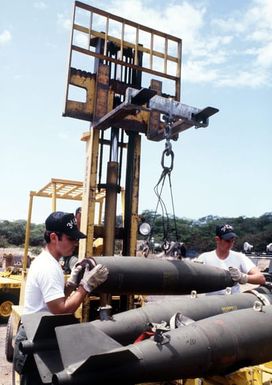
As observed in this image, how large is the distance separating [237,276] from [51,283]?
2267 millimetres

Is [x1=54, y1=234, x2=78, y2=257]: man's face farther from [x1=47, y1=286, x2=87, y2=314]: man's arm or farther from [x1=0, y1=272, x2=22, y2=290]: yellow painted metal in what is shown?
[x1=0, y1=272, x2=22, y2=290]: yellow painted metal

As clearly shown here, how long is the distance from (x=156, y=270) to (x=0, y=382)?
2.95m

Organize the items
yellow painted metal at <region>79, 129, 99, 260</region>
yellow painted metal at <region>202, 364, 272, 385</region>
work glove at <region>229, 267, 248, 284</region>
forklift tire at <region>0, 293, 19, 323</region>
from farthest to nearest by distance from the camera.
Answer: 1. forklift tire at <region>0, 293, 19, 323</region>
2. yellow painted metal at <region>79, 129, 99, 260</region>
3. work glove at <region>229, 267, 248, 284</region>
4. yellow painted metal at <region>202, 364, 272, 385</region>

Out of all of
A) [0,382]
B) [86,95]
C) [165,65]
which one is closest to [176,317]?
[86,95]

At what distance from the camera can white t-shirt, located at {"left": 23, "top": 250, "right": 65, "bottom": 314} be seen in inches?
113

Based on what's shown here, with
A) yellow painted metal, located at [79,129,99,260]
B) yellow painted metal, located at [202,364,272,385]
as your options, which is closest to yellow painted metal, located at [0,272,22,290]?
yellow painted metal, located at [79,129,99,260]

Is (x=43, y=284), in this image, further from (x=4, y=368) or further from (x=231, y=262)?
(x=4, y=368)

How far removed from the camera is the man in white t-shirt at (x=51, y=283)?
9.41ft

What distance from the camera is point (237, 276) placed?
443 cm

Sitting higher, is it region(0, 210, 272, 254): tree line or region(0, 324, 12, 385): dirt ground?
region(0, 210, 272, 254): tree line

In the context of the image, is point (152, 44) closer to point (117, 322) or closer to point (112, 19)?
point (112, 19)

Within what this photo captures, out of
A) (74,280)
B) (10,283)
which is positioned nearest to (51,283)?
(74,280)

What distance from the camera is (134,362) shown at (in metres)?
2.69

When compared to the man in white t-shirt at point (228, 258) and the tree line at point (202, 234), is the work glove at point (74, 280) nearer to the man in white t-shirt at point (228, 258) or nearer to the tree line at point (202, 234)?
the man in white t-shirt at point (228, 258)
